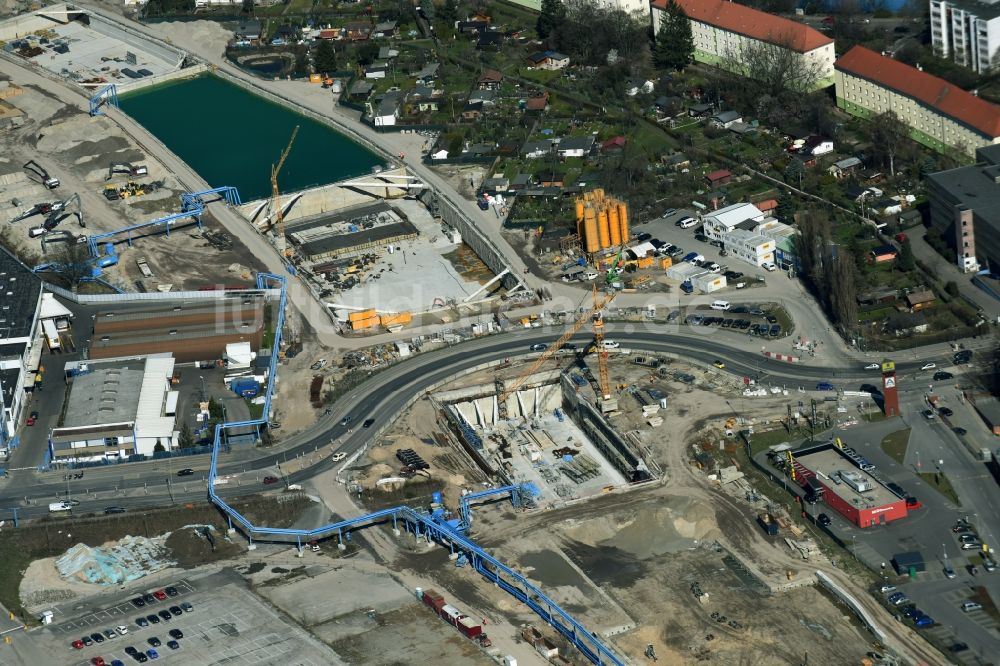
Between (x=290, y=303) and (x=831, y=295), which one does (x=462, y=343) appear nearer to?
(x=290, y=303)

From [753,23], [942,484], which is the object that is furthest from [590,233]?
[942,484]

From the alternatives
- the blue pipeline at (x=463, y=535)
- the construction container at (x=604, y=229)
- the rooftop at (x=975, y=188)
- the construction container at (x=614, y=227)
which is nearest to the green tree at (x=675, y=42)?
the construction container at (x=614, y=227)

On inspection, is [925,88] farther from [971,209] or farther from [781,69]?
[971,209]

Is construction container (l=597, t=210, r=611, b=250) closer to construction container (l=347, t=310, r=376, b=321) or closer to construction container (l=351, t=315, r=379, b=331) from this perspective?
construction container (l=347, t=310, r=376, b=321)

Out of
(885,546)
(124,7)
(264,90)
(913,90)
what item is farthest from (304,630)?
(124,7)

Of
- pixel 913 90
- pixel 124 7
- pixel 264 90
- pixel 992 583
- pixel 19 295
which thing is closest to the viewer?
pixel 992 583

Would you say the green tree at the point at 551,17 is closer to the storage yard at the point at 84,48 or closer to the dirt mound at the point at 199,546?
the storage yard at the point at 84,48

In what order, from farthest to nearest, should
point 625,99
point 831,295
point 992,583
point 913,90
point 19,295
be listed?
point 625,99, point 913,90, point 19,295, point 831,295, point 992,583
